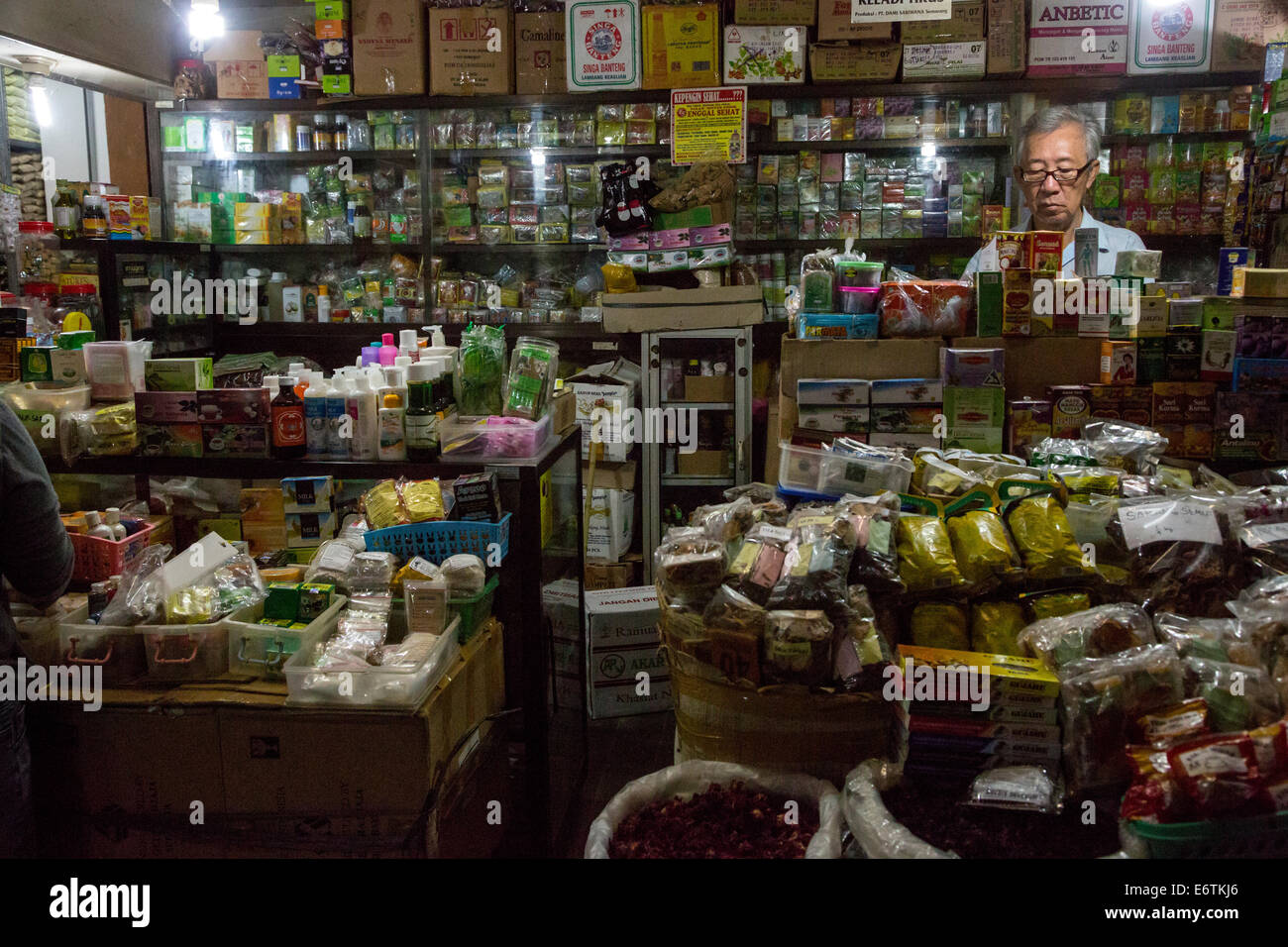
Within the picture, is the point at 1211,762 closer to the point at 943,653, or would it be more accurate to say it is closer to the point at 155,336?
the point at 943,653

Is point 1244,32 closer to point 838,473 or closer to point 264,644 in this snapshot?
point 838,473

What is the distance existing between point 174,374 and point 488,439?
2.68ft

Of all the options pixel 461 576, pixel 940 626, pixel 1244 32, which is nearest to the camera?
pixel 940 626

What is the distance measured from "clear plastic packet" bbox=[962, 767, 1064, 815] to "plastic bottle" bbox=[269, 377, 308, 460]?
171cm

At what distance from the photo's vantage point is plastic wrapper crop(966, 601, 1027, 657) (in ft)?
7.34

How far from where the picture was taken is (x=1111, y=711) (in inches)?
72.9

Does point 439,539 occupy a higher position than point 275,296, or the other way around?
point 275,296

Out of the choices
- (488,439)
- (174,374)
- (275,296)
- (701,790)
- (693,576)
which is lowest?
(701,790)

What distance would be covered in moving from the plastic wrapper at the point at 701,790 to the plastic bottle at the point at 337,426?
110cm

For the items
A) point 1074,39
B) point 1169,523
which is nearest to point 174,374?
point 1169,523

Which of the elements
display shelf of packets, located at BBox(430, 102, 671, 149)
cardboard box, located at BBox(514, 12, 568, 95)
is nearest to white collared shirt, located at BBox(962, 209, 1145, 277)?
display shelf of packets, located at BBox(430, 102, 671, 149)

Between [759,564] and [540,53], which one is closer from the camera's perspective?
[759,564]

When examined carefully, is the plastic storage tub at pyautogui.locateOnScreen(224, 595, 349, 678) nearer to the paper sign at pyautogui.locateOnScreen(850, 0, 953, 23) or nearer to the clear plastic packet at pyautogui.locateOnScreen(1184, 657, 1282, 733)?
the clear plastic packet at pyautogui.locateOnScreen(1184, 657, 1282, 733)

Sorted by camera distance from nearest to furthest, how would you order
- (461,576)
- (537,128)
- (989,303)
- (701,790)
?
(701,790), (461,576), (989,303), (537,128)
